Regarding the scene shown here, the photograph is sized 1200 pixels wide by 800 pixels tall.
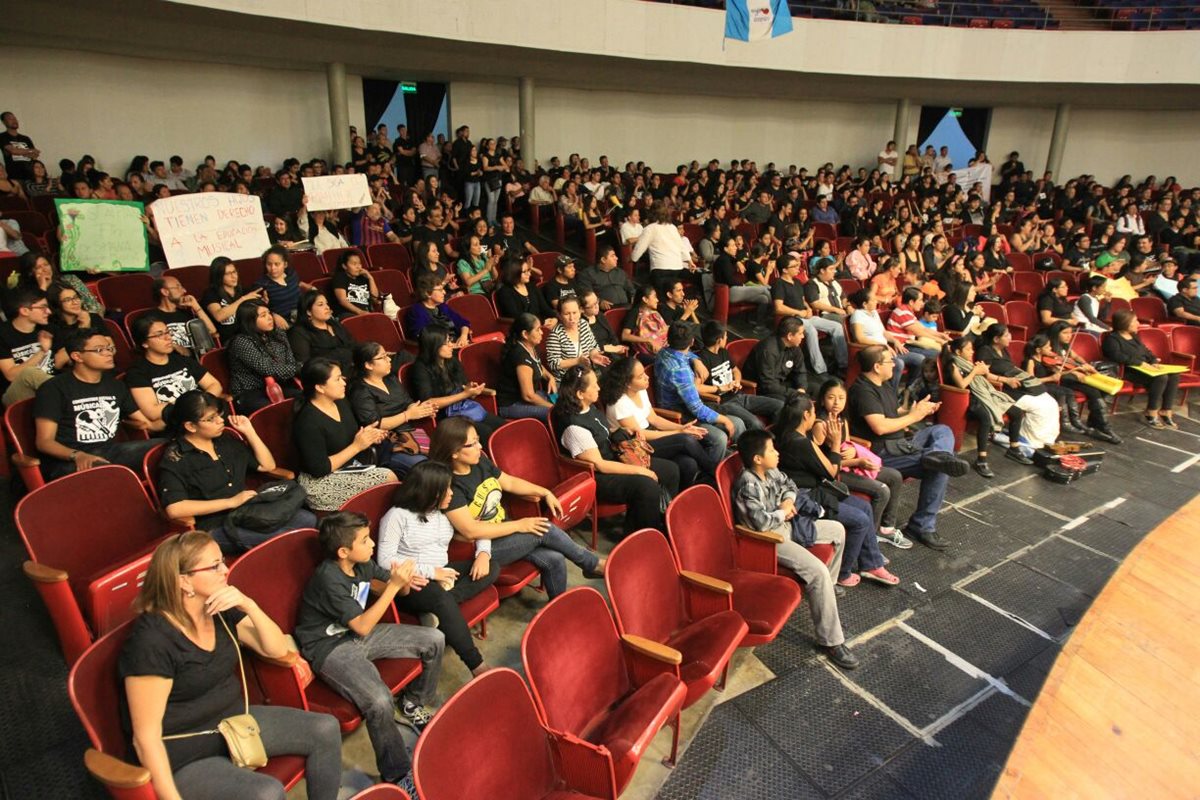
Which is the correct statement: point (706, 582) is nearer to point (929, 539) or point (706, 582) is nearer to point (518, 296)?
point (929, 539)

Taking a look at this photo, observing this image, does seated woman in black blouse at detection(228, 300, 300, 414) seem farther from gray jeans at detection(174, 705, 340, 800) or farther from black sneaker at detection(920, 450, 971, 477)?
black sneaker at detection(920, 450, 971, 477)

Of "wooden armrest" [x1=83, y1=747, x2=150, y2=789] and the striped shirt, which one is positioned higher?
the striped shirt

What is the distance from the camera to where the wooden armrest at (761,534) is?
320 cm

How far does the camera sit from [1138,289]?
848 centimetres

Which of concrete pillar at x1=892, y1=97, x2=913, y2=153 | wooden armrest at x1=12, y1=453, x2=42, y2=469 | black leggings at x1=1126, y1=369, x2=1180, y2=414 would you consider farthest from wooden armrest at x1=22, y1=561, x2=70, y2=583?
concrete pillar at x1=892, y1=97, x2=913, y2=153

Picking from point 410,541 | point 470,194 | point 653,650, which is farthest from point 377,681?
point 470,194

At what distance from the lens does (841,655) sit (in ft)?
10.2

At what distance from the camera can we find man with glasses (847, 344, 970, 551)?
4.12 meters

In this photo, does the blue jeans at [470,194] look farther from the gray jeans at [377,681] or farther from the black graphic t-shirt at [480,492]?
the gray jeans at [377,681]

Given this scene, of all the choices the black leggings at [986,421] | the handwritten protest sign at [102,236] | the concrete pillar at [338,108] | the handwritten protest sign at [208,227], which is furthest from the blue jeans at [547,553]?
the concrete pillar at [338,108]

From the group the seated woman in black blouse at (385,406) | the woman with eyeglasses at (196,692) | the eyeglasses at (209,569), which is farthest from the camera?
the seated woman in black blouse at (385,406)

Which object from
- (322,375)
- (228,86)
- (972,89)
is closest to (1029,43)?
(972,89)

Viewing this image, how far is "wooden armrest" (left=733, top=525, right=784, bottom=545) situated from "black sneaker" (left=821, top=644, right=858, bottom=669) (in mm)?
511

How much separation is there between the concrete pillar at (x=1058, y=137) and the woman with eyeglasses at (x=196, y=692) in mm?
16767
